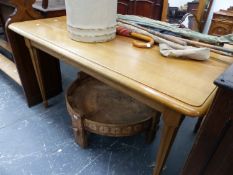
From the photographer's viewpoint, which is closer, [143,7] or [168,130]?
[168,130]

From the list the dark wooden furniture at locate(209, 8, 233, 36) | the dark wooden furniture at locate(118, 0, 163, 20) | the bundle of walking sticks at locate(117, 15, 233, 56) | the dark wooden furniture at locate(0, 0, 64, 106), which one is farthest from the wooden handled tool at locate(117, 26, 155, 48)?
the dark wooden furniture at locate(209, 8, 233, 36)

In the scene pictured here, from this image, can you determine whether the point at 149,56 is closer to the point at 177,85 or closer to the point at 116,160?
the point at 177,85

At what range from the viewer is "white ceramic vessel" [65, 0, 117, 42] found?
77 cm

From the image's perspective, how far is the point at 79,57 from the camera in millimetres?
746

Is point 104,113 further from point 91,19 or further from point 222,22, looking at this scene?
point 222,22

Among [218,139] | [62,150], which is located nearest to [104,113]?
[62,150]

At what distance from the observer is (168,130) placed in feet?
2.09

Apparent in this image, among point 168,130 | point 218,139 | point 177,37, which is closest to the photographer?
point 218,139

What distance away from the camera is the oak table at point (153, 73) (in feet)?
1.78

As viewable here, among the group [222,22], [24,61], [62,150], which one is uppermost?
[222,22]

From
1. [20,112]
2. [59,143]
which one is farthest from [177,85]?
[20,112]

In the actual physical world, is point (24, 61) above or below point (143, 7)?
below

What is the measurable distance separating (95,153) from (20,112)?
0.71 meters

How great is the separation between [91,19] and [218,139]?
660mm
